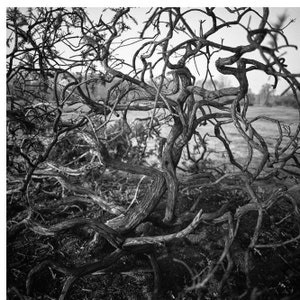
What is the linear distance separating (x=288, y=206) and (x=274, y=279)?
A: 59.9 inches

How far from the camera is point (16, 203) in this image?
9.18 feet

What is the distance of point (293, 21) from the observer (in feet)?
4.73

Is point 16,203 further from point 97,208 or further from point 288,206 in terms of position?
point 288,206

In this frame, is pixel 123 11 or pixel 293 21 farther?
pixel 123 11

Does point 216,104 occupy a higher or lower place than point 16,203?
higher

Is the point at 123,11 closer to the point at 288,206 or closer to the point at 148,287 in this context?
the point at 148,287
